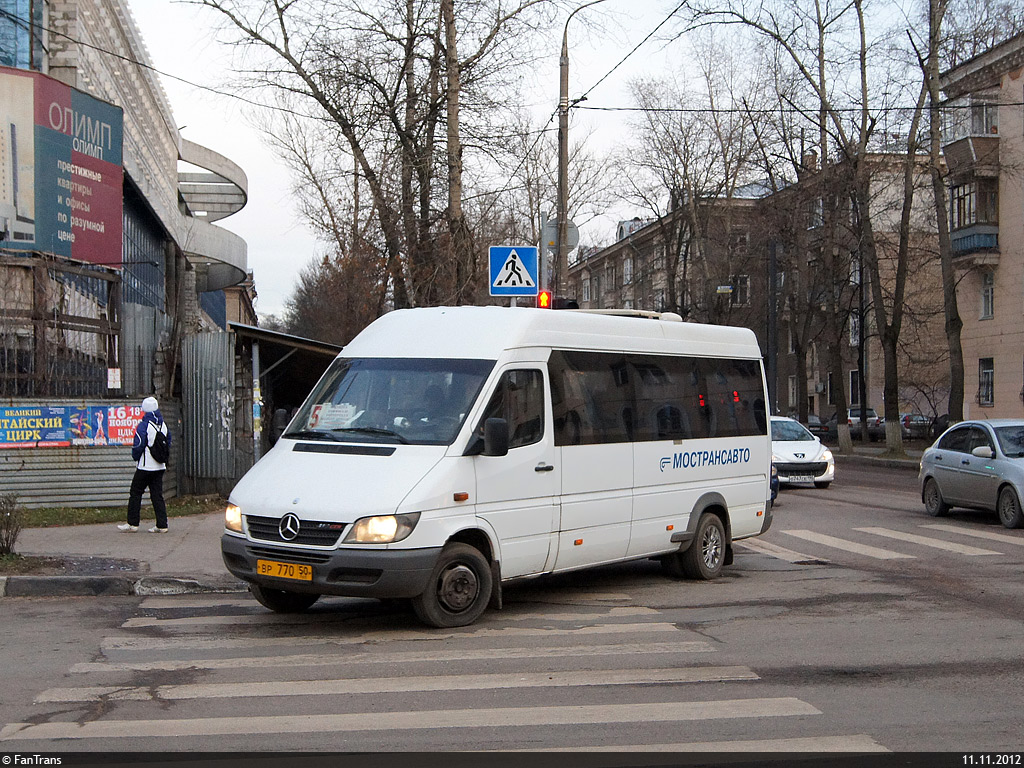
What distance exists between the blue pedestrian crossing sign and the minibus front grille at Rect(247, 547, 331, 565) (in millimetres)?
7893

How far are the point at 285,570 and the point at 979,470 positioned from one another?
38.9 ft

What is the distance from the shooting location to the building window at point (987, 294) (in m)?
41.5

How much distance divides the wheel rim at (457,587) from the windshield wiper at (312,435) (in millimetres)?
1421

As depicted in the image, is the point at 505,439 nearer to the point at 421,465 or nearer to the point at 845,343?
the point at 421,465

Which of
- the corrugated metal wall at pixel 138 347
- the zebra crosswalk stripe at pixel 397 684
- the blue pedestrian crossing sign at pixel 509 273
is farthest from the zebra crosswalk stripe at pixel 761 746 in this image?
the corrugated metal wall at pixel 138 347

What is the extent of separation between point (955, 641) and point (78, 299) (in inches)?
520

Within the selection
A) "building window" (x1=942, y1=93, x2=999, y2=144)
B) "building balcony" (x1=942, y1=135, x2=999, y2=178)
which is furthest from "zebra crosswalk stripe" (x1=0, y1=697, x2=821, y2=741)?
"building window" (x1=942, y1=93, x2=999, y2=144)

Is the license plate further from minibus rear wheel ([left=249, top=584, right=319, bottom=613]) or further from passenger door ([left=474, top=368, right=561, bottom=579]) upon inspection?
passenger door ([left=474, top=368, right=561, bottom=579])

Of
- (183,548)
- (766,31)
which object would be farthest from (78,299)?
(766,31)

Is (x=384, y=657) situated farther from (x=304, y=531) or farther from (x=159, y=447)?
(x=159, y=447)

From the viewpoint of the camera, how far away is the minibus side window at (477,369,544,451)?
862 cm

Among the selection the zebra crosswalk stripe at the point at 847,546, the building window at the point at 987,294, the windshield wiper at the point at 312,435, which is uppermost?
the building window at the point at 987,294

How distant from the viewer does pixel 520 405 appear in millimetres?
8828

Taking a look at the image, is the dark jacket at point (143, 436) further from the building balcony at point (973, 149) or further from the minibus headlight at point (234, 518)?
the building balcony at point (973, 149)
